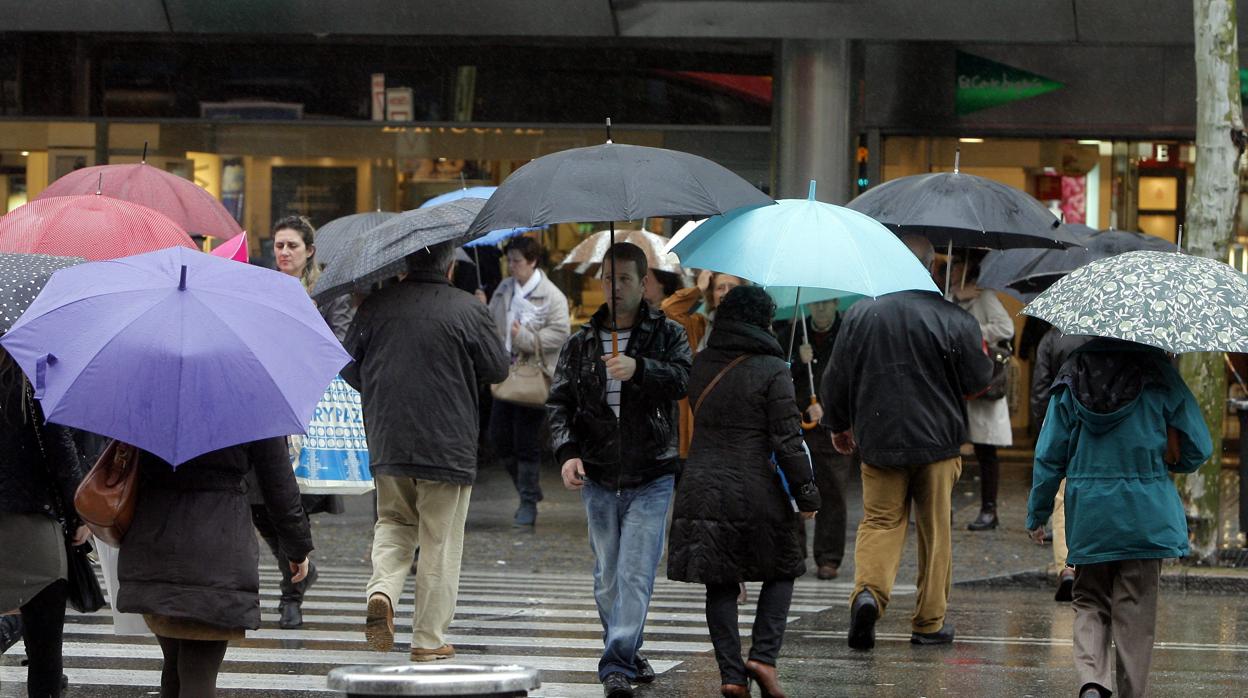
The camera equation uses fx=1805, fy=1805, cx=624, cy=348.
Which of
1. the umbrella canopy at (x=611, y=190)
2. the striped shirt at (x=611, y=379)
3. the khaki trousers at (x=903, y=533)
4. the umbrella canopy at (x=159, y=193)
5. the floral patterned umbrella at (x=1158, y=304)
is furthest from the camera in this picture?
the umbrella canopy at (x=159, y=193)

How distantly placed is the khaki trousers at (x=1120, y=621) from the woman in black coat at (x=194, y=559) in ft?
10.6

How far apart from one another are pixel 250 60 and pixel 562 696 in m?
11.0

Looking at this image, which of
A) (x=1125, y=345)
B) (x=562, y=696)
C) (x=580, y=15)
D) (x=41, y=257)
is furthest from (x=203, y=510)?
(x=580, y=15)

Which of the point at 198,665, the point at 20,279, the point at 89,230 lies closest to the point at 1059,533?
the point at 89,230

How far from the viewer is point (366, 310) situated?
8.11m

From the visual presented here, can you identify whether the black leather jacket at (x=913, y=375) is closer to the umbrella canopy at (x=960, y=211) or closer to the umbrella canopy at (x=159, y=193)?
the umbrella canopy at (x=960, y=211)

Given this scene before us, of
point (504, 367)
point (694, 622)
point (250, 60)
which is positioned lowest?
point (694, 622)

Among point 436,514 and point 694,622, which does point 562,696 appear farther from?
point 694,622

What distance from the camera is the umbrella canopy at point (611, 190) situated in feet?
22.7

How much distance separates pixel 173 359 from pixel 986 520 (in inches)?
368

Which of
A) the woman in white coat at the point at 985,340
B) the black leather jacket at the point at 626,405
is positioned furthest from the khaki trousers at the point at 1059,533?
the black leather jacket at the point at 626,405

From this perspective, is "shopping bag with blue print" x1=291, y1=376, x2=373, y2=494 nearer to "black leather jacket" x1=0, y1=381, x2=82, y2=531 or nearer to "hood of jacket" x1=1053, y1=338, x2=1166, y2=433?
"black leather jacket" x1=0, y1=381, x2=82, y2=531

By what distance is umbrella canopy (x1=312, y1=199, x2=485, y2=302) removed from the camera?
784cm

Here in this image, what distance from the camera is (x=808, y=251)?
731 centimetres
